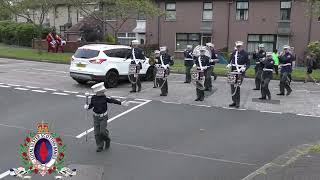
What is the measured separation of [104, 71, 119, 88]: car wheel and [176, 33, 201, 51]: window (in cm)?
1963

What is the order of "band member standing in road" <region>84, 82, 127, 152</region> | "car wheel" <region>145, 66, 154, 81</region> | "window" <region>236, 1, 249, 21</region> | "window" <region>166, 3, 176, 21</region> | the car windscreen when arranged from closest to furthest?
1. "band member standing in road" <region>84, 82, 127, 152</region>
2. the car windscreen
3. "car wheel" <region>145, 66, 154, 81</region>
4. "window" <region>236, 1, 249, 21</region>
5. "window" <region>166, 3, 176, 21</region>

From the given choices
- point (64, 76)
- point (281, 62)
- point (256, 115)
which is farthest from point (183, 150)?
point (64, 76)

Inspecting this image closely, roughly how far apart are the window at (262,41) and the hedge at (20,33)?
59.2 feet

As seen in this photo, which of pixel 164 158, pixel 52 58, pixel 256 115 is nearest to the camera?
pixel 164 158

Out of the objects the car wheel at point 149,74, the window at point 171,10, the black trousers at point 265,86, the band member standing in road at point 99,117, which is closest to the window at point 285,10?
the window at point 171,10

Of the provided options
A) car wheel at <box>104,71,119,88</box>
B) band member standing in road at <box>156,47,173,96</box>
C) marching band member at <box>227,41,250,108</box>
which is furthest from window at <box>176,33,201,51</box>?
marching band member at <box>227,41,250,108</box>

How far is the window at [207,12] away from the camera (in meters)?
36.4

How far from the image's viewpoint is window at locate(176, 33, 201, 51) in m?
37.1

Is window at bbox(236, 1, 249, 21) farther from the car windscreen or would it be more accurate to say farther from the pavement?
the car windscreen

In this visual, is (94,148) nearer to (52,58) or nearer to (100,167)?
(100,167)

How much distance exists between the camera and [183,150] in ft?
30.9

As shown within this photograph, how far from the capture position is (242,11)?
3516 centimetres

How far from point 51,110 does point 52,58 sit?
16798mm

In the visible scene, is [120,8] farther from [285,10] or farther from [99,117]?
[99,117]
